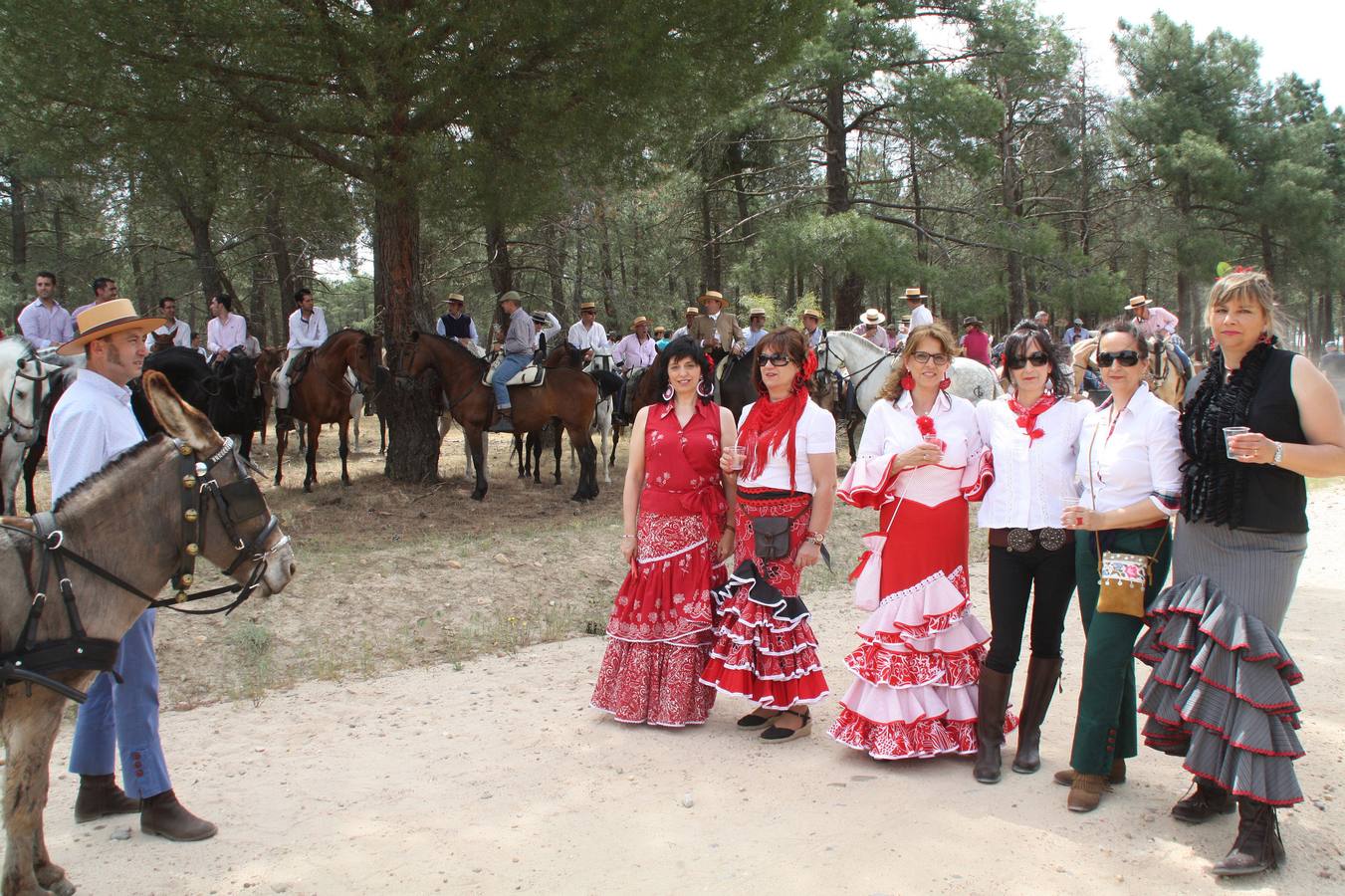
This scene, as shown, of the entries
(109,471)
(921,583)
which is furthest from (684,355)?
(109,471)

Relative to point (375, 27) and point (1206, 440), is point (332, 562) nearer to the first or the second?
point (375, 27)

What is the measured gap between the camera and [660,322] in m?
27.4

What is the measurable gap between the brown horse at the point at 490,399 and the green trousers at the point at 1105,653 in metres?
9.03

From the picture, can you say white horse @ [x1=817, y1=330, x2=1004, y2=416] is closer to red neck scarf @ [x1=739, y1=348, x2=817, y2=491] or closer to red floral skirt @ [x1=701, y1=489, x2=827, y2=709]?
red neck scarf @ [x1=739, y1=348, x2=817, y2=491]

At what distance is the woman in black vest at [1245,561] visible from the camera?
141 inches

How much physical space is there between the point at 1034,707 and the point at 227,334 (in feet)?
42.6

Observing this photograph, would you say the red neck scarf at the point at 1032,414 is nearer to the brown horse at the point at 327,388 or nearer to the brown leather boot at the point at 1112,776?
the brown leather boot at the point at 1112,776

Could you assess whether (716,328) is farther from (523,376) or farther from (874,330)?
(874,330)

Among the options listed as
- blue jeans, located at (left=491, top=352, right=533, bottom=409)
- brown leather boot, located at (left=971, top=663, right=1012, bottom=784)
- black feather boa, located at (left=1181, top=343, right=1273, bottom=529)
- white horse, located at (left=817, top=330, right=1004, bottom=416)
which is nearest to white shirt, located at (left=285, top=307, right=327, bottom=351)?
blue jeans, located at (left=491, top=352, right=533, bottom=409)

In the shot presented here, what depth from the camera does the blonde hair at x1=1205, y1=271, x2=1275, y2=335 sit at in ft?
12.3

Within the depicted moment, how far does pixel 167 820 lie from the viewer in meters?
3.99

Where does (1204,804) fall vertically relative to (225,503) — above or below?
below

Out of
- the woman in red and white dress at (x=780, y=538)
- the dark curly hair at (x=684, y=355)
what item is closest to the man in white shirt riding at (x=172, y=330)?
the dark curly hair at (x=684, y=355)

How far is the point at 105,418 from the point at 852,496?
3166mm
